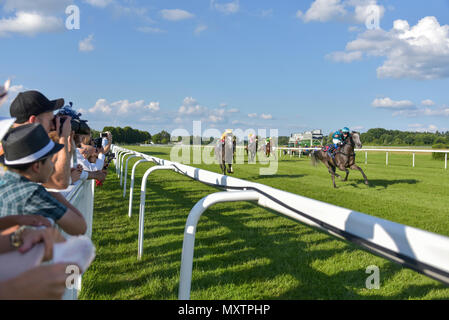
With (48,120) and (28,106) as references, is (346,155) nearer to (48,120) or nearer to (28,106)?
(48,120)

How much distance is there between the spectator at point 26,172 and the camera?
1.15m

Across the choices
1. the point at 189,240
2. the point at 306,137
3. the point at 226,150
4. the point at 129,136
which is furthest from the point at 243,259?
the point at 129,136

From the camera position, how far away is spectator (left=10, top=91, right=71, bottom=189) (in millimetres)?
1803

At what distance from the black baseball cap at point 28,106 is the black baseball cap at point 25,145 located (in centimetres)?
79

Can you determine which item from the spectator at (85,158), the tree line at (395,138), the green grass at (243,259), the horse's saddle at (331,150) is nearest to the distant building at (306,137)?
the tree line at (395,138)

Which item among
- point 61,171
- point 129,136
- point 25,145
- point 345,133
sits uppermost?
point 129,136

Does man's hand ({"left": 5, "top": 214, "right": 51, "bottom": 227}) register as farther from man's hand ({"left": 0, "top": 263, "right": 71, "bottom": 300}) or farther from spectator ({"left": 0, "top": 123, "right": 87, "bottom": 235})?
man's hand ({"left": 0, "top": 263, "right": 71, "bottom": 300})

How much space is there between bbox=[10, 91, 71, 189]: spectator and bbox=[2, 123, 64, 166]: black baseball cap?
1.97 feet

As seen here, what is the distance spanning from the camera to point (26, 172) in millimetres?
1209

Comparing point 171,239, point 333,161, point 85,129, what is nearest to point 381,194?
point 333,161

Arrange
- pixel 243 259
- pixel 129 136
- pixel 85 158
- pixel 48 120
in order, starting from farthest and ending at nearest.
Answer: pixel 129 136 → pixel 85 158 → pixel 243 259 → pixel 48 120

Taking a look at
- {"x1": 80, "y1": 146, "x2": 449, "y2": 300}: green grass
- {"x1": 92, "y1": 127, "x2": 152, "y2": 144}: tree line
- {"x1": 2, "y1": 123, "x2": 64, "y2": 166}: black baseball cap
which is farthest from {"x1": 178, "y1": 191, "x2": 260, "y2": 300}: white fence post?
{"x1": 92, "y1": 127, "x2": 152, "y2": 144}: tree line

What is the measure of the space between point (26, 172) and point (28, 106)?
83 cm
